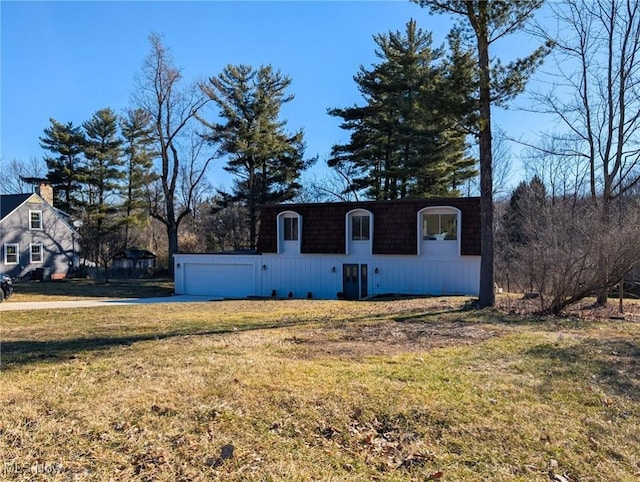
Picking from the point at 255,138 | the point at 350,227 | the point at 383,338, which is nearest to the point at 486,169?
the point at 383,338

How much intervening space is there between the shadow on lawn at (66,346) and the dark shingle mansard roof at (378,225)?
13.4m

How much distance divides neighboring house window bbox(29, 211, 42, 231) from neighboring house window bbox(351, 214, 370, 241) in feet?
74.6

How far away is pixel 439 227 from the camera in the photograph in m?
20.4

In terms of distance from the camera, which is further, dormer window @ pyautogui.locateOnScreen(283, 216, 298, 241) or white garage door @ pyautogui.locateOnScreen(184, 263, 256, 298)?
white garage door @ pyautogui.locateOnScreen(184, 263, 256, 298)

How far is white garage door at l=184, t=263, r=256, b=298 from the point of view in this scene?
79.5 ft

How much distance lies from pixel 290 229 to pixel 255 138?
8.57m

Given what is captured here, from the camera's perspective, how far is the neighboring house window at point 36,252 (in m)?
31.5

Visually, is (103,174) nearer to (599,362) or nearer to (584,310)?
(584,310)

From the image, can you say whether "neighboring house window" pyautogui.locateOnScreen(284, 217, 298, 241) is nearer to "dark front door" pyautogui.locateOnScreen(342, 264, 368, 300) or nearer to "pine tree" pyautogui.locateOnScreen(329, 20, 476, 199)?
"dark front door" pyautogui.locateOnScreen(342, 264, 368, 300)

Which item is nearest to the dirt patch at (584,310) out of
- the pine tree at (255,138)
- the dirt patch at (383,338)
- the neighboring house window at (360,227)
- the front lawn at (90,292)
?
Result: the dirt patch at (383,338)

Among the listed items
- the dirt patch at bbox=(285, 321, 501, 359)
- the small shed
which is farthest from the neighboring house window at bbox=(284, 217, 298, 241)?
the small shed

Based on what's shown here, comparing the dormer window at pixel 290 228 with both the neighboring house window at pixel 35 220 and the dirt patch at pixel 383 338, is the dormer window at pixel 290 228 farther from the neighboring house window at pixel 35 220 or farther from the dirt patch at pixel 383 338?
the neighboring house window at pixel 35 220

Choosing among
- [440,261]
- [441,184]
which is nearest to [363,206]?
[440,261]

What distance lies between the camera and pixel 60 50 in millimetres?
9242
